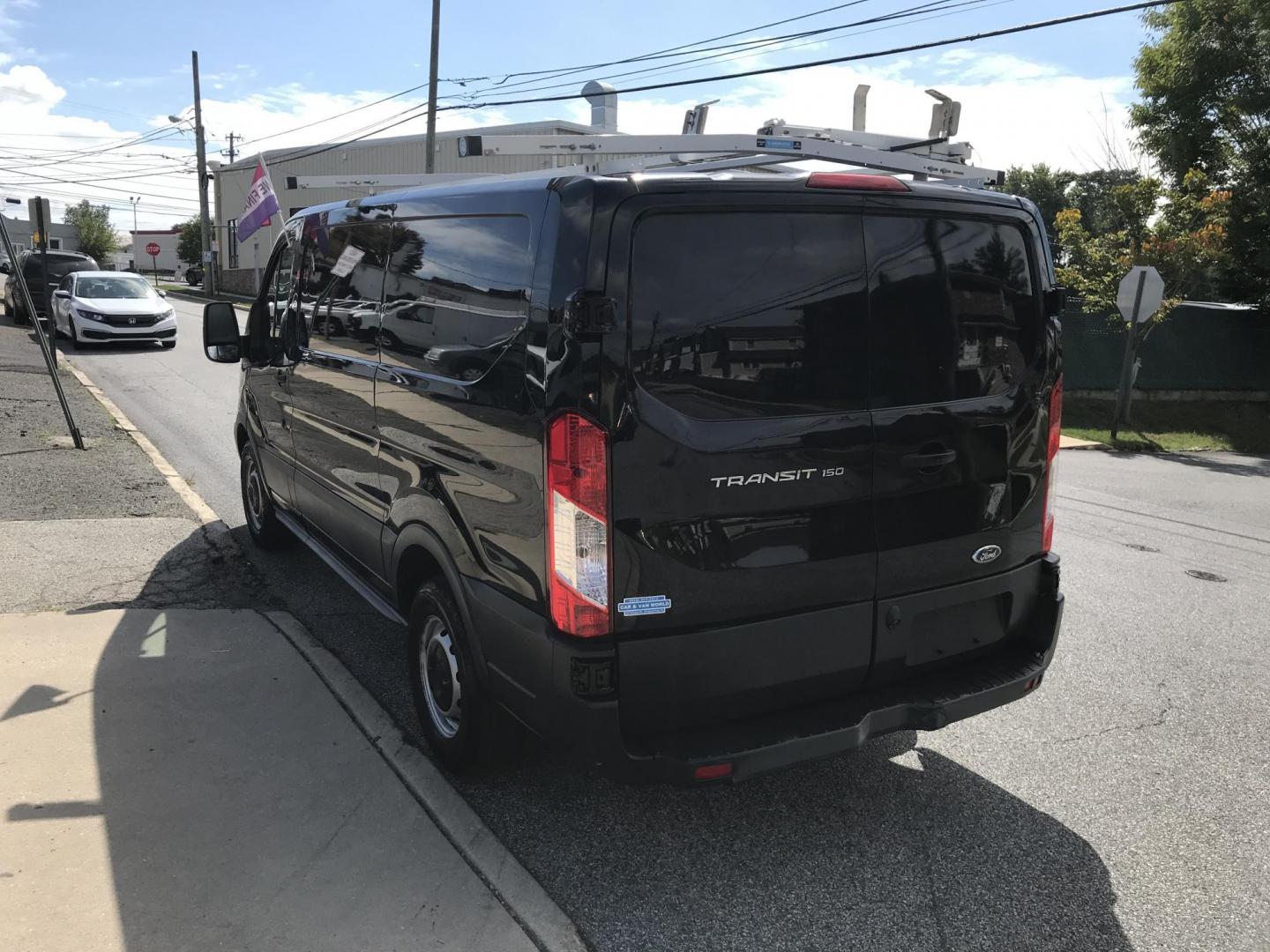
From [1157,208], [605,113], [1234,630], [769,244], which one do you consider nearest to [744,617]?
[769,244]


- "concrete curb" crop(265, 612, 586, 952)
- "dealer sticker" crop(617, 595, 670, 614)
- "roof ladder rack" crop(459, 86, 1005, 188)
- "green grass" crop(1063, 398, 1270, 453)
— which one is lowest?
"green grass" crop(1063, 398, 1270, 453)

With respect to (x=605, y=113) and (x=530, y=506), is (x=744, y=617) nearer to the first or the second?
(x=530, y=506)

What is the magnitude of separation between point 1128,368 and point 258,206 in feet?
43.7

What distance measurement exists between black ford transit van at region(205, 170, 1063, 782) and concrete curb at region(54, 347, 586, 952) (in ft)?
0.48

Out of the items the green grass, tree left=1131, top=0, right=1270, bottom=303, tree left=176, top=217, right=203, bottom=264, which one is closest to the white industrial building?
the green grass

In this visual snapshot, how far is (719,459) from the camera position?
271 centimetres

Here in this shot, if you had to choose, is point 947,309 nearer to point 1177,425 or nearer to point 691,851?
point 691,851

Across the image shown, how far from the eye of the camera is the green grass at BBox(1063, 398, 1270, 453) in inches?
628

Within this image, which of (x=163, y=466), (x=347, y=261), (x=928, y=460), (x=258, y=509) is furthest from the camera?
(x=163, y=466)

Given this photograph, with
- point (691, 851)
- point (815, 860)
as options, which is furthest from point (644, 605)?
point (815, 860)

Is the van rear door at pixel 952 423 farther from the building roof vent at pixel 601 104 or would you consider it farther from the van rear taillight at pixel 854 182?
the building roof vent at pixel 601 104

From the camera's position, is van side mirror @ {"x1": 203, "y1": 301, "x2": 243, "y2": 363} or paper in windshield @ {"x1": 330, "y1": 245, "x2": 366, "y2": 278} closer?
paper in windshield @ {"x1": 330, "y1": 245, "x2": 366, "y2": 278}

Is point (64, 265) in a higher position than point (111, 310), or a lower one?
higher

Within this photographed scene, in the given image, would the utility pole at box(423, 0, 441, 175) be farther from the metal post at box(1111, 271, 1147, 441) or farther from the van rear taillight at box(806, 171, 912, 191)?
the van rear taillight at box(806, 171, 912, 191)
